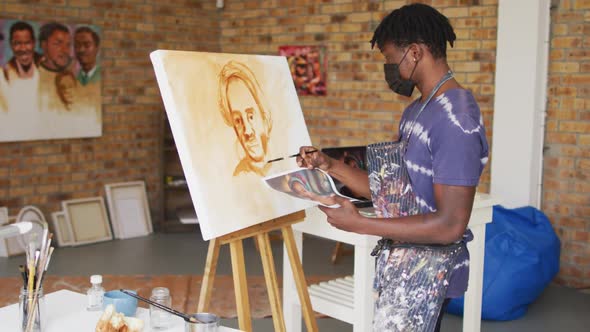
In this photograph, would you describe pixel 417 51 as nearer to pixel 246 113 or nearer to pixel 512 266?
pixel 246 113

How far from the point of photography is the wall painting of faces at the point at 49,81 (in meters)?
5.43

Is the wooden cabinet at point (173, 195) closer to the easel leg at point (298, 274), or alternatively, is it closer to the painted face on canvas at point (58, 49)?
the painted face on canvas at point (58, 49)

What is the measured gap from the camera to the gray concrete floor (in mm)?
4102

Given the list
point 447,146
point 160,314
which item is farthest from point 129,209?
point 447,146

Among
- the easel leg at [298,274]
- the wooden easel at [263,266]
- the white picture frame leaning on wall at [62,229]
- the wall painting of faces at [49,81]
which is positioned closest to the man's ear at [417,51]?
the wooden easel at [263,266]

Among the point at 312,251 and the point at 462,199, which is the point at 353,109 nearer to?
the point at 312,251

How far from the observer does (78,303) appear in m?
2.30

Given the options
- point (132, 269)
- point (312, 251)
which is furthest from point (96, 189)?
point (312, 251)

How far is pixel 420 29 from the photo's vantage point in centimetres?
197

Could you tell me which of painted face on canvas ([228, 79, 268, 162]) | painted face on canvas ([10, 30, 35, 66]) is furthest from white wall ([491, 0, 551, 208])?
painted face on canvas ([10, 30, 35, 66])

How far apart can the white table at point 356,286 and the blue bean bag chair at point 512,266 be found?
55 cm

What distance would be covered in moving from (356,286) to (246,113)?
0.93m

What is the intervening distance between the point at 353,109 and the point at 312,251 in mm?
Answer: 1229

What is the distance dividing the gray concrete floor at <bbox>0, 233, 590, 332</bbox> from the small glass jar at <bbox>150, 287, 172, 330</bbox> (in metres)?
1.90
